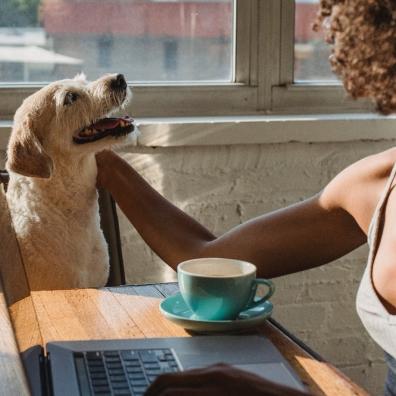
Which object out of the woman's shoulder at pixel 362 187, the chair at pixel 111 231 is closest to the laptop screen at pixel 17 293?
Result: the chair at pixel 111 231

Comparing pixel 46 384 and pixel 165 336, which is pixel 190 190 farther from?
pixel 46 384

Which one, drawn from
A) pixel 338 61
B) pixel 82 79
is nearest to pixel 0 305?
pixel 338 61

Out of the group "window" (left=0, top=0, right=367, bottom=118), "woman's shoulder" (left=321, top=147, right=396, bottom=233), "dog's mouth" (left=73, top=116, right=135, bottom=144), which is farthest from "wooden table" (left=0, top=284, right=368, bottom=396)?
"window" (left=0, top=0, right=367, bottom=118)

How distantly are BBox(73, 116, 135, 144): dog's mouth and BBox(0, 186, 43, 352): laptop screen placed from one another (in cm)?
37

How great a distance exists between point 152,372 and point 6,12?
1594 millimetres

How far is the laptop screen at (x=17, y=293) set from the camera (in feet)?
3.28

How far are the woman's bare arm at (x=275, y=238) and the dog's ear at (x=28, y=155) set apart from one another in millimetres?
349

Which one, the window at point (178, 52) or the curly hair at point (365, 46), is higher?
the curly hair at point (365, 46)

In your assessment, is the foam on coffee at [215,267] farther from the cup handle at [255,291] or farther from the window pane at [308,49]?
the window pane at [308,49]

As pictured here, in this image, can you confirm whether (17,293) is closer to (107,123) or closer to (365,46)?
(365,46)

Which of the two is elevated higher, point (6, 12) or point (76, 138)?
point (6, 12)

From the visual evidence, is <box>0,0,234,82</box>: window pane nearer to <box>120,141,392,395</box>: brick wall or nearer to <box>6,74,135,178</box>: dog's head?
<box>120,141,392,395</box>: brick wall

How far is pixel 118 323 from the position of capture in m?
1.08

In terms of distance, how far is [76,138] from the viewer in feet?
5.80
